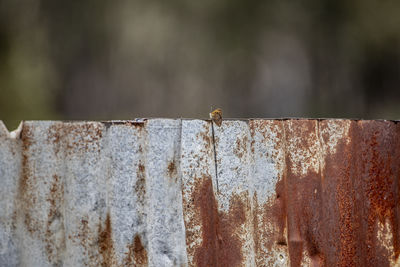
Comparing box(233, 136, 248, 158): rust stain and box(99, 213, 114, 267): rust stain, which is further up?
box(233, 136, 248, 158): rust stain

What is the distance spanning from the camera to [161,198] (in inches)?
52.3

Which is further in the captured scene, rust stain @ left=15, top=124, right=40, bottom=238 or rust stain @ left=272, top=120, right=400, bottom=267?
rust stain @ left=272, top=120, right=400, bottom=267

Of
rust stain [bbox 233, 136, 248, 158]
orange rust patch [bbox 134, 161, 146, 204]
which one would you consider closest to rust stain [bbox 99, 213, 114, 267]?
orange rust patch [bbox 134, 161, 146, 204]

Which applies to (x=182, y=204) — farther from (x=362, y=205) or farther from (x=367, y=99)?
(x=367, y=99)

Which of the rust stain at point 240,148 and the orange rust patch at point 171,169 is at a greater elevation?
the rust stain at point 240,148

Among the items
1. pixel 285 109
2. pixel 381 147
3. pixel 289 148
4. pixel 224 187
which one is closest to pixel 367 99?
pixel 285 109

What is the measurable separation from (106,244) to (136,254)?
16 cm

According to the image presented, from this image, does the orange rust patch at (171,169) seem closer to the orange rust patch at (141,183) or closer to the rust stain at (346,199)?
the orange rust patch at (141,183)

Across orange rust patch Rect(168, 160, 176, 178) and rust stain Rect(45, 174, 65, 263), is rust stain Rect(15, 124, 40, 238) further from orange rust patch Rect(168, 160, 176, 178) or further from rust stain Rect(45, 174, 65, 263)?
orange rust patch Rect(168, 160, 176, 178)

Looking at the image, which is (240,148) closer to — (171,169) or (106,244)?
(171,169)

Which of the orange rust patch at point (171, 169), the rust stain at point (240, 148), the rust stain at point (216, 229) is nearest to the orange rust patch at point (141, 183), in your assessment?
the orange rust patch at point (171, 169)

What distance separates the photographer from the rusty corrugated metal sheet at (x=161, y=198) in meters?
1.31

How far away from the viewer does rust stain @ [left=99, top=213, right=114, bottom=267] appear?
1316 mm

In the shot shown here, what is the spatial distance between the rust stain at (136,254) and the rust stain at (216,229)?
269 mm
